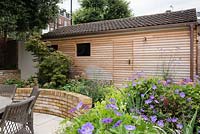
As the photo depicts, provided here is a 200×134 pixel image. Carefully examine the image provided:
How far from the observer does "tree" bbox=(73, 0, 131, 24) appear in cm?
2016

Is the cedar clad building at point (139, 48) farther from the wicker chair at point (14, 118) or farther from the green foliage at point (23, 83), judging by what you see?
the wicker chair at point (14, 118)

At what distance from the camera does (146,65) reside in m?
9.57

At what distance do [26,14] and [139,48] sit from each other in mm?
5134

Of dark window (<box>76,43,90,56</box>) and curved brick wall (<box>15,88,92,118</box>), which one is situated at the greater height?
dark window (<box>76,43,90,56</box>)

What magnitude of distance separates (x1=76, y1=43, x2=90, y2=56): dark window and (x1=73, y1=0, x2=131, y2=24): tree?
922 centimetres

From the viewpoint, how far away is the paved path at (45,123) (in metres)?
4.57

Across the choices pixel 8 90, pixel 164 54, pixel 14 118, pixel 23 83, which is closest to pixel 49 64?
pixel 23 83

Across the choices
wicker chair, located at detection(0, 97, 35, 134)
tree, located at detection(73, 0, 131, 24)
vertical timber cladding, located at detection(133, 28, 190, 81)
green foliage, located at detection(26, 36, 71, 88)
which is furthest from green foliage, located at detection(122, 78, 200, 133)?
tree, located at detection(73, 0, 131, 24)

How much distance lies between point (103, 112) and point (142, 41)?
324 inches

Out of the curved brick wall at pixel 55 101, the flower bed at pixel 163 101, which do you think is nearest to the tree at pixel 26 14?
the curved brick wall at pixel 55 101

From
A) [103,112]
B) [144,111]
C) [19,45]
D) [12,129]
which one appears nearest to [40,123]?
[12,129]

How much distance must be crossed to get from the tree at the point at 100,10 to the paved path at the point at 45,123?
1540cm

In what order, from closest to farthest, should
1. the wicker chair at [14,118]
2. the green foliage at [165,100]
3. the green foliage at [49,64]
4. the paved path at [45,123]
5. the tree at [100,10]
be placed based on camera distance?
the wicker chair at [14,118]
the green foliage at [165,100]
the paved path at [45,123]
the green foliage at [49,64]
the tree at [100,10]

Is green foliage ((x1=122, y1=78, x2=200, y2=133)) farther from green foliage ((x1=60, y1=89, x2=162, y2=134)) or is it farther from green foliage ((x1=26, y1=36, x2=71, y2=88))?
green foliage ((x1=26, y1=36, x2=71, y2=88))
